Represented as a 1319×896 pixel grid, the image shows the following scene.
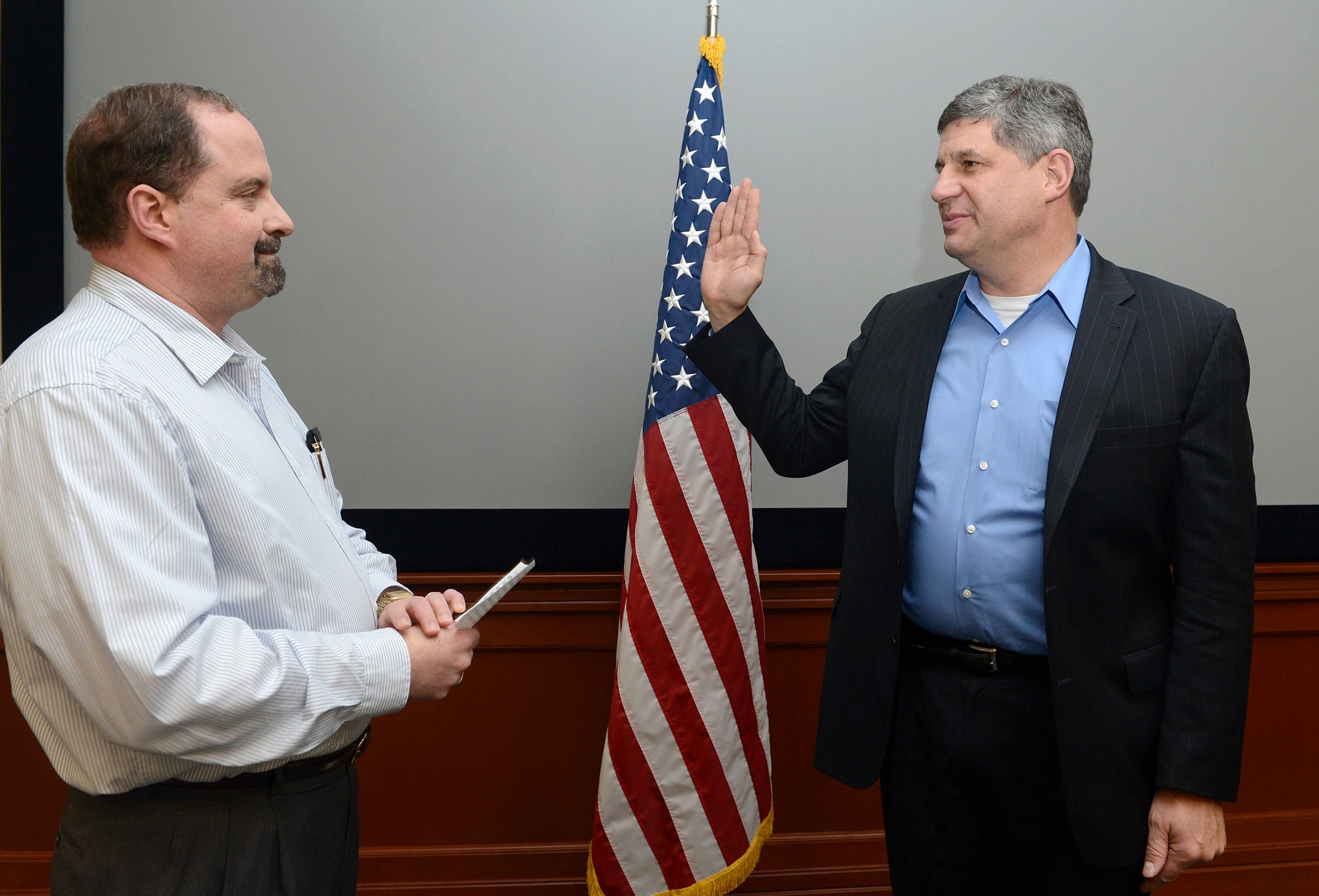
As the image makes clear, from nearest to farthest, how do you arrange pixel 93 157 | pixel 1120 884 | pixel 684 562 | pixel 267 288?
pixel 93 157
pixel 267 288
pixel 1120 884
pixel 684 562

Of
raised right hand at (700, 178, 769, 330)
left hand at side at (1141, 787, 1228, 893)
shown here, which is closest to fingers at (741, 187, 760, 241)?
raised right hand at (700, 178, 769, 330)

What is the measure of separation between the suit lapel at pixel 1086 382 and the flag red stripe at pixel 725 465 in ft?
2.74

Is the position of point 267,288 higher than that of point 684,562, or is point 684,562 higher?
point 267,288

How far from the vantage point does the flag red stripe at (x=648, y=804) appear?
2.19m

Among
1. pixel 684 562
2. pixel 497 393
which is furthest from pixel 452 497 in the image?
pixel 684 562

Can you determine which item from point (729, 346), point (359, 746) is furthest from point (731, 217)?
point (359, 746)

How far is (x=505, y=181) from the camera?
2549 millimetres

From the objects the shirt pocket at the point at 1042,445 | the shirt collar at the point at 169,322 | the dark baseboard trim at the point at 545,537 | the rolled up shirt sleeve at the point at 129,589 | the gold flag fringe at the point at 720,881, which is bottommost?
the gold flag fringe at the point at 720,881

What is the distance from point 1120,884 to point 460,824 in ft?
5.58

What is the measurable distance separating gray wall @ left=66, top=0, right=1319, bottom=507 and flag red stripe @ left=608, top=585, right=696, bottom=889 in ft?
2.32

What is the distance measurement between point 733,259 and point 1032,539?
0.71m

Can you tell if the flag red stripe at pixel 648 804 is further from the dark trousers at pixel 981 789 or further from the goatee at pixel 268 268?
the goatee at pixel 268 268

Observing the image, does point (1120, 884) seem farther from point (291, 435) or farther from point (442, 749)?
point (442, 749)

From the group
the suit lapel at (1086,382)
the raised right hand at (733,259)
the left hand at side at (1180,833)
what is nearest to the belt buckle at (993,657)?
the suit lapel at (1086,382)
